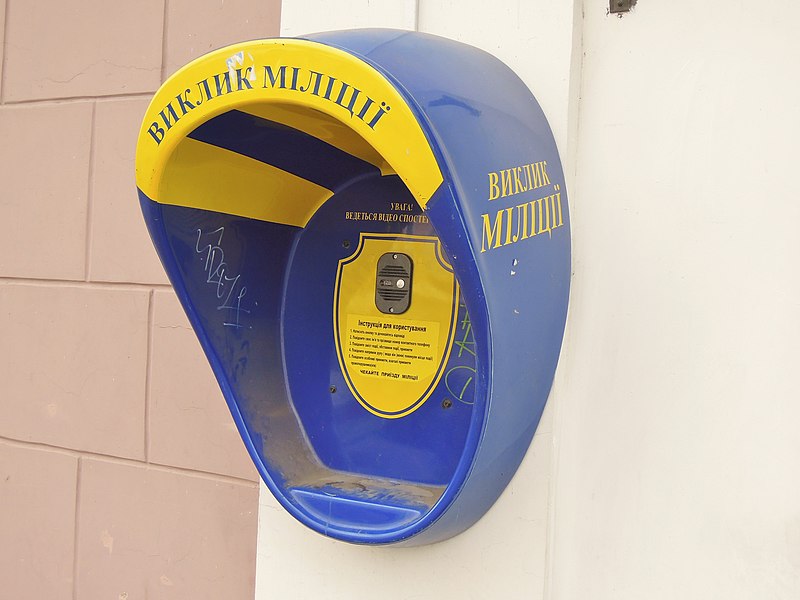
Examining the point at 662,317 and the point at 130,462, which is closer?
the point at 662,317

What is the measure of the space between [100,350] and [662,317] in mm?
1181

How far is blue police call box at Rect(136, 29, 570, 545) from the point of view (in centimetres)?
107

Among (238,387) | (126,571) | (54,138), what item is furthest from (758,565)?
(54,138)

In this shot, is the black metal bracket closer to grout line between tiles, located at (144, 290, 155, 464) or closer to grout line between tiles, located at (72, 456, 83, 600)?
grout line between tiles, located at (144, 290, 155, 464)

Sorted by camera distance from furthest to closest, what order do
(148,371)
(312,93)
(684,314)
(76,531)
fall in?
1. (76,531)
2. (148,371)
3. (684,314)
4. (312,93)

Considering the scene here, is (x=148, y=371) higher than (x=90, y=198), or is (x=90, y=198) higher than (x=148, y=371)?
(x=90, y=198)

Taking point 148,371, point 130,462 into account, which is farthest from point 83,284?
point 130,462

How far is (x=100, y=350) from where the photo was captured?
1902 millimetres

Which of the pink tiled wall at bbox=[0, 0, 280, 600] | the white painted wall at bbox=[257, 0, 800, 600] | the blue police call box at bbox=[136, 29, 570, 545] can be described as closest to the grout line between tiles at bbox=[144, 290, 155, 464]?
the pink tiled wall at bbox=[0, 0, 280, 600]

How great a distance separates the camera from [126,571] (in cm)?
189

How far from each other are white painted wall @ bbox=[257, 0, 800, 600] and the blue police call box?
62 millimetres

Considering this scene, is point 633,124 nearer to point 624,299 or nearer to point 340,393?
point 624,299

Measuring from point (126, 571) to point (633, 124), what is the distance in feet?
4.42

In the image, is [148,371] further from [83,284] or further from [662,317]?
[662,317]
